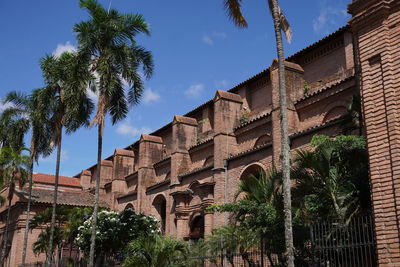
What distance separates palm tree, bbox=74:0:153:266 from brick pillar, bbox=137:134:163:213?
47.5ft

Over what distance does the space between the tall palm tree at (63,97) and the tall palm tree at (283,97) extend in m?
9.67

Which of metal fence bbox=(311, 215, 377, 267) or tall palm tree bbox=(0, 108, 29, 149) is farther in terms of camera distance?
tall palm tree bbox=(0, 108, 29, 149)

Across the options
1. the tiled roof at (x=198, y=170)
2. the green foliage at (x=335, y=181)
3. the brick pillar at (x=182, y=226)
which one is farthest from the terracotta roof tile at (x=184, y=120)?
the green foliage at (x=335, y=181)

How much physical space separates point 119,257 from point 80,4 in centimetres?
1243

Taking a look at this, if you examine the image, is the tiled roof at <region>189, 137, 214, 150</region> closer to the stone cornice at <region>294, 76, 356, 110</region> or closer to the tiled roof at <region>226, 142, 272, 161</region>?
the tiled roof at <region>226, 142, 272, 161</region>

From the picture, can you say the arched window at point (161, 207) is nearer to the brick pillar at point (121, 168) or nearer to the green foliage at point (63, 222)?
the green foliage at point (63, 222)

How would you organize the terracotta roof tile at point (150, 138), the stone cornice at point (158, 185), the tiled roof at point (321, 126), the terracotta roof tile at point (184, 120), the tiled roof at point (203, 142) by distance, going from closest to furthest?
1. the tiled roof at point (321, 126)
2. the tiled roof at point (203, 142)
3. the terracotta roof tile at point (184, 120)
4. the stone cornice at point (158, 185)
5. the terracotta roof tile at point (150, 138)

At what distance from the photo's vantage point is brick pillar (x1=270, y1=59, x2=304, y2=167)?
73.2 ft

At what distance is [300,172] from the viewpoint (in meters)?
14.5

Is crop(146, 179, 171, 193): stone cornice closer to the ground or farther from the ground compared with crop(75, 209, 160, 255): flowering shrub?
farther from the ground

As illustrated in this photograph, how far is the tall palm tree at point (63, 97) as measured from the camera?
843 inches

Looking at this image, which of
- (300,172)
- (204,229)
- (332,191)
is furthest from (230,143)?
(332,191)

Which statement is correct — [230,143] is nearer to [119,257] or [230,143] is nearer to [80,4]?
[119,257]

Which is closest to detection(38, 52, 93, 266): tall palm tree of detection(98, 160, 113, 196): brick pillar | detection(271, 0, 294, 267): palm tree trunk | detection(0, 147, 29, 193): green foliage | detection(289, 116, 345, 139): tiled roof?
detection(0, 147, 29, 193): green foliage
